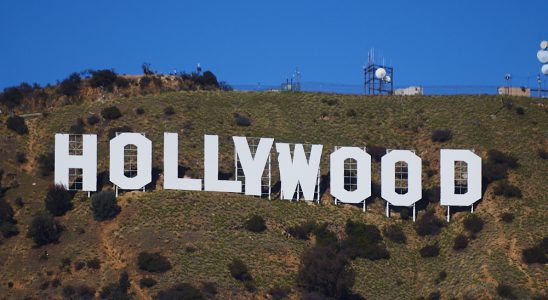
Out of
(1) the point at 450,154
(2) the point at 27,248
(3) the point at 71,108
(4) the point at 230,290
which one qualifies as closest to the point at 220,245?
(4) the point at 230,290

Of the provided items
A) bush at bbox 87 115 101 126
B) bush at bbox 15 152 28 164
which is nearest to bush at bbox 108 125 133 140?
bush at bbox 87 115 101 126

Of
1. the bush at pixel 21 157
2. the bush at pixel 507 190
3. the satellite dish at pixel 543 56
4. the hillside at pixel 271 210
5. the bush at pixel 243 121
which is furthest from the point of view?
the bush at pixel 243 121

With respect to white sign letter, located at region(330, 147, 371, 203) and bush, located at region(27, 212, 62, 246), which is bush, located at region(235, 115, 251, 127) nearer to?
white sign letter, located at region(330, 147, 371, 203)

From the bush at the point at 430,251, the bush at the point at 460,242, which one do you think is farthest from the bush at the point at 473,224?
the bush at the point at 430,251

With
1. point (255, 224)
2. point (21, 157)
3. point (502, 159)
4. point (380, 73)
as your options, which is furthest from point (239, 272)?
point (380, 73)

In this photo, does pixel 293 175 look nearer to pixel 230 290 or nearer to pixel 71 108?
pixel 230 290

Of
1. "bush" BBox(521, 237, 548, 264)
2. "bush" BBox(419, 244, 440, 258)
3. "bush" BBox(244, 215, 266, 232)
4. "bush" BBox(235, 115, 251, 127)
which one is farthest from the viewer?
"bush" BBox(235, 115, 251, 127)

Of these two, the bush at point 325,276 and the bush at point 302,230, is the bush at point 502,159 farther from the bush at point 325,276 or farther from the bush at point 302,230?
the bush at point 325,276
